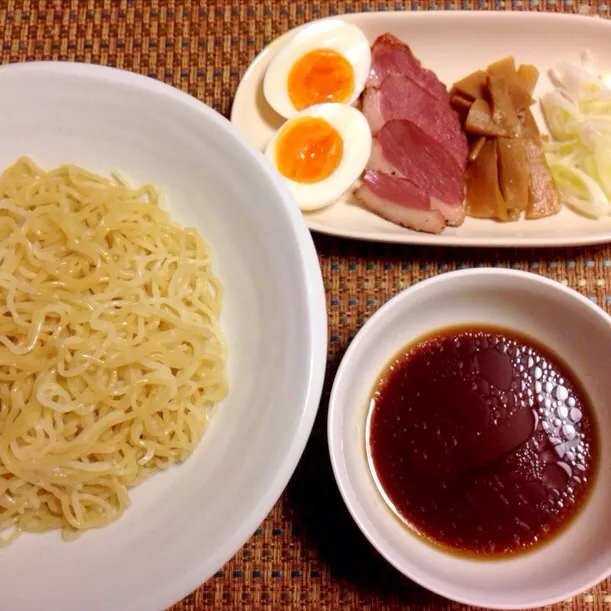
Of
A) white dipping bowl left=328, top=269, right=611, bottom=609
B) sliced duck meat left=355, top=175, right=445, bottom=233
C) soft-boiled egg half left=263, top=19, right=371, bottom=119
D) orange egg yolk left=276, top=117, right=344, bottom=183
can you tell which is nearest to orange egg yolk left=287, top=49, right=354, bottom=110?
soft-boiled egg half left=263, top=19, right=371, bottom=119

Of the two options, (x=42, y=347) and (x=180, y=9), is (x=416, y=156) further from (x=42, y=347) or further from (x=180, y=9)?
(x=42, y=347)

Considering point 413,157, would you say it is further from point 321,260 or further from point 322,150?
point 321,260

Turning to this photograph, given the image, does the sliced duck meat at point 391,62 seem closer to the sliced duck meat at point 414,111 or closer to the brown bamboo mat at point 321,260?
the sliced duck meat at point 414,111

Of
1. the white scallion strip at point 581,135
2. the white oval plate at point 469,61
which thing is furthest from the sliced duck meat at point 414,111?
the white scallion strip at point 581,135

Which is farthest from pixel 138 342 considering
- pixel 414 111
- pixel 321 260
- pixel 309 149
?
pixel 414 111

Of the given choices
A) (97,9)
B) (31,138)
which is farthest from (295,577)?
(97,9)

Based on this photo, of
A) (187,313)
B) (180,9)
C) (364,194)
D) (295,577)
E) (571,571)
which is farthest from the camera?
(180,9)
